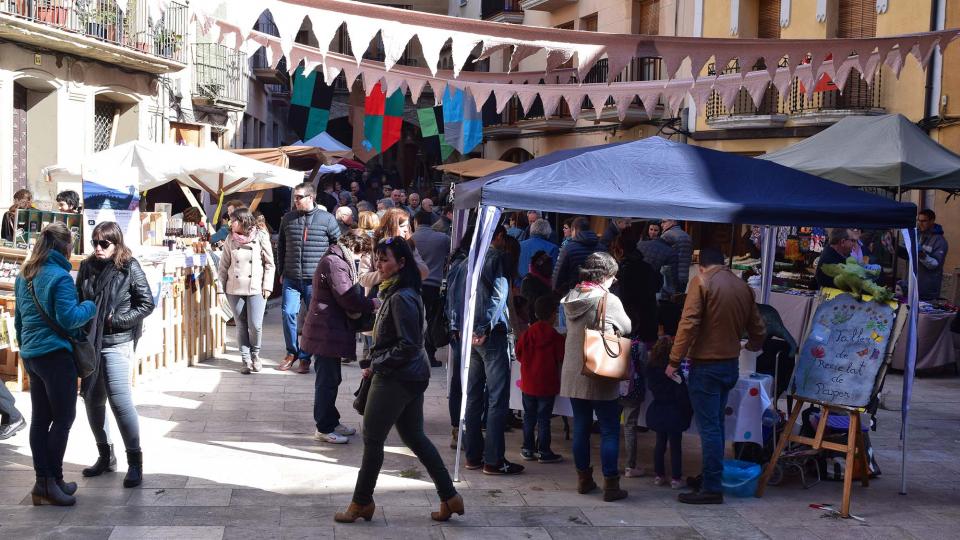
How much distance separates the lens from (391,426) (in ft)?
19.2

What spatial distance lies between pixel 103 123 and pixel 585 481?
1517 cm

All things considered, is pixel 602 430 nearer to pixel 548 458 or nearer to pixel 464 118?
pixel 548 458

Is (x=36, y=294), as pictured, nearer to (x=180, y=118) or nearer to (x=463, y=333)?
(x=463, y=333)

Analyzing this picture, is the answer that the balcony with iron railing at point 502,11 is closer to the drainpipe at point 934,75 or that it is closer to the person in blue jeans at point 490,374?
the drainpipe at point 934,75

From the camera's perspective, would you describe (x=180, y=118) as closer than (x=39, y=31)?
No

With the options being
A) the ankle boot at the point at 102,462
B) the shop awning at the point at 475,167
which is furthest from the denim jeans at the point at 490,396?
the shop awning at the point at 475,167

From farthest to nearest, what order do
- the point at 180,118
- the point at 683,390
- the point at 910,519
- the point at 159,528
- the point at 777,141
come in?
the point at 180,118, the point at 777,141, the point at 683,390, the point at 910,519, the point at 159,528

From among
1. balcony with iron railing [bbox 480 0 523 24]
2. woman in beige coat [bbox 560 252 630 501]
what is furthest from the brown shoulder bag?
balcony with iron railing [bbox 480 0 523 24]

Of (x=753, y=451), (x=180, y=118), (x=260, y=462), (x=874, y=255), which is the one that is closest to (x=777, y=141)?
(x=874, y=255)

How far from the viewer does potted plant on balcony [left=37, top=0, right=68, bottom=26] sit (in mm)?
15617

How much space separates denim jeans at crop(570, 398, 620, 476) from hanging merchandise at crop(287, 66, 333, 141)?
12.4m

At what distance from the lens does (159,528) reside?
5.73 m

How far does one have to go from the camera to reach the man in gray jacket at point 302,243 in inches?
415

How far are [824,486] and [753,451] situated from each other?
1.72ft
